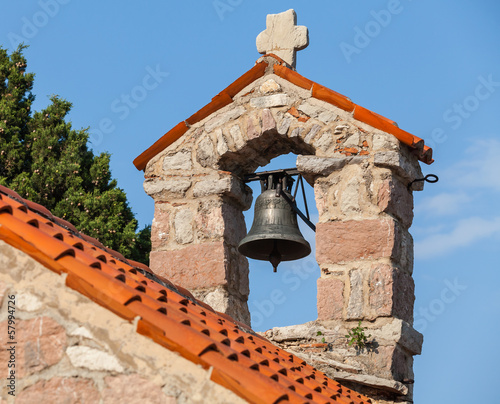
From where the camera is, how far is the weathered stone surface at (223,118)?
537cm

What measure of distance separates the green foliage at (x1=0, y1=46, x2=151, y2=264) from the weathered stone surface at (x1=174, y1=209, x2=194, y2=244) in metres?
4.67

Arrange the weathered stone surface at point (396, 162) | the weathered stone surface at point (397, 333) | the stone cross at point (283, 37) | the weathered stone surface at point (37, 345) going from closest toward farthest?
the weathered stone surface at point (37, 345) < the weathered stone surface at point (397, 333) < the weathered stone surface at point (396, 162) < the stone cross at point (283, 37)

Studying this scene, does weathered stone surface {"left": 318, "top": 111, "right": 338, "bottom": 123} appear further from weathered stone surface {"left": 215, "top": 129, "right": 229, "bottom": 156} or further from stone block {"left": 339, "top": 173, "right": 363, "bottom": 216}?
weathered stone surface {"left": 215, "top": 129, "right": 229, "bottom": 156}

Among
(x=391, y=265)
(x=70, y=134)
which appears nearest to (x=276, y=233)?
(x=391, y=265)

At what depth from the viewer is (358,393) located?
4.53 meters

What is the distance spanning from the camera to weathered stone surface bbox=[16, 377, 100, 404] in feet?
8.57

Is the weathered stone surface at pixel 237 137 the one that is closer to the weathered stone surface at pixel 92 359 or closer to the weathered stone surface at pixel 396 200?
the weathered stone surface at pixel 396 200

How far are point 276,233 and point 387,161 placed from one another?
2.63 feet

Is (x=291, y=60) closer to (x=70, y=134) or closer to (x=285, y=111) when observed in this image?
(x=285, y=111)

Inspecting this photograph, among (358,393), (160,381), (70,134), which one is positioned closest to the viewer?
(160,381)

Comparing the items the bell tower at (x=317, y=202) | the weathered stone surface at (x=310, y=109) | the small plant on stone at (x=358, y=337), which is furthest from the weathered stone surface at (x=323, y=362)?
the weathered stone surface at (x=310, y=109)

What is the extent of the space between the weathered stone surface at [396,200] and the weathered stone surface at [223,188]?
3.09 ft

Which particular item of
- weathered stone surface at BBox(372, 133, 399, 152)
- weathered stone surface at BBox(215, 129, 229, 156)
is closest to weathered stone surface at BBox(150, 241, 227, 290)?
weathered stone surface at BBox(215, 129, 229, 156)

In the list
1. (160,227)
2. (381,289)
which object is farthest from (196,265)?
(381,289)
